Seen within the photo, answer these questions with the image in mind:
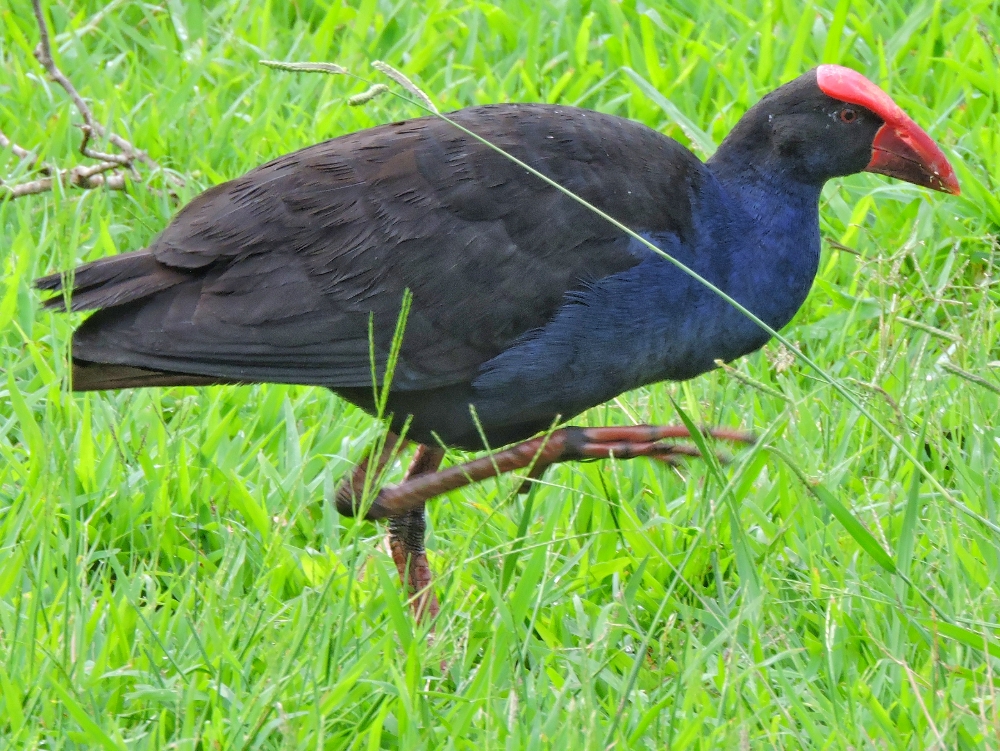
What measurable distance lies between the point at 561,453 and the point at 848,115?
1.08 meters

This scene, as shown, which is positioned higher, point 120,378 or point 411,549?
point 120,378

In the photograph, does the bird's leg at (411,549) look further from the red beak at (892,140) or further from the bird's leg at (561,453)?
the red beak at (892,140)

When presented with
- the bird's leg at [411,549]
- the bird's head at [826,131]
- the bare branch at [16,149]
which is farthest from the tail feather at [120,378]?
the bare branch at [16,149]

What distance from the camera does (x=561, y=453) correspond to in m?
3.01

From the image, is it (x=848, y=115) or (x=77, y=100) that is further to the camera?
(x=77, y=100)

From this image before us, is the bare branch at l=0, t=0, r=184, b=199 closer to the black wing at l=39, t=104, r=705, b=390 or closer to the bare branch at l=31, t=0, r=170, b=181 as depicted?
the bare branch at l=31, t=0, r=170, b=181

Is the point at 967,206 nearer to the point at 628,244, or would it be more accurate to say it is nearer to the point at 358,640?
the point at 628,244

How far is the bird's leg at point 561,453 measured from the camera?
296 cm

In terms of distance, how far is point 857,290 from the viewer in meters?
4.24

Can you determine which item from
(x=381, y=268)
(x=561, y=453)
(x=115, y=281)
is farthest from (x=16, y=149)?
(x=561, y=453)

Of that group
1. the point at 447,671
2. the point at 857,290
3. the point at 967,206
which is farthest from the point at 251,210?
the point at 967,206

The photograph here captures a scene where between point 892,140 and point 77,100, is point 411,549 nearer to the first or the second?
point 892,140

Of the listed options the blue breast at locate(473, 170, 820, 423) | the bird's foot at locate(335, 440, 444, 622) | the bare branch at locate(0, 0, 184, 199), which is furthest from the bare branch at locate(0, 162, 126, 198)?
the blue breast at locate(473, 170, 820, 423)

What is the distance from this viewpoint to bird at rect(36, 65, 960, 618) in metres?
3.00
